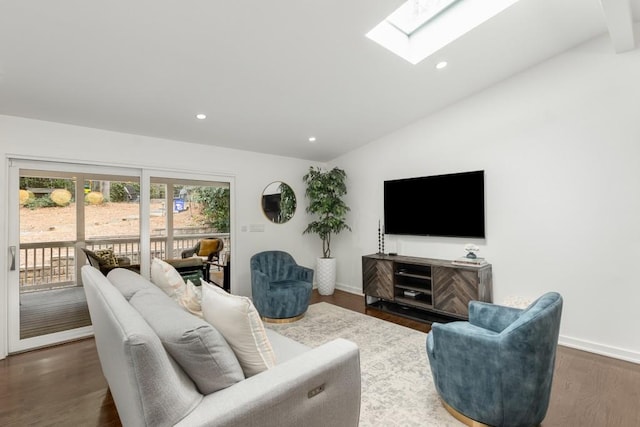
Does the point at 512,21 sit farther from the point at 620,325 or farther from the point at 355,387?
the point at 355,387

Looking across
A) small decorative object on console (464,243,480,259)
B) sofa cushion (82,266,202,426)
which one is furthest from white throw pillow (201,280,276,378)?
small decorative object on console (464,243,480,259)

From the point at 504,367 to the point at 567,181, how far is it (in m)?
2.27

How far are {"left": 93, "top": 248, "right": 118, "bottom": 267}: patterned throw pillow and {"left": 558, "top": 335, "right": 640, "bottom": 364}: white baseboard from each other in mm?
4847

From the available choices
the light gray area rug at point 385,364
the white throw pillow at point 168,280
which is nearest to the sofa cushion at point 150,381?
the white throw pillow at point 168,280

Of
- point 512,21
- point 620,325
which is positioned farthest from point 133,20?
point 620,325

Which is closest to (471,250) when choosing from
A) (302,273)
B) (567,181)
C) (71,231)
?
(567,181)

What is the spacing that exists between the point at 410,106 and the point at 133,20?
9.69 ft

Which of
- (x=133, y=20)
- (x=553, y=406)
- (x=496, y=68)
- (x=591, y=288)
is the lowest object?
(x=553, y=406)

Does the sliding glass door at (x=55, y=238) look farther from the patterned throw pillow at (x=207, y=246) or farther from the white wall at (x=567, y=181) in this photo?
the white wall at (x=567, y=181)

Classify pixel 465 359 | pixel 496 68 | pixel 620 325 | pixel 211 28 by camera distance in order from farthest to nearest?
pixel 496 68
pixel 620 325
pixel 211 28
pixel 465 359

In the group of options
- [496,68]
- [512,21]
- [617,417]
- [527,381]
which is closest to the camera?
[527,381]

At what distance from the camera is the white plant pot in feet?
16.1

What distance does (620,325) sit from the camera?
8.86 ft

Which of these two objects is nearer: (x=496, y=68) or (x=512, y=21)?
(x=512, y=21)
